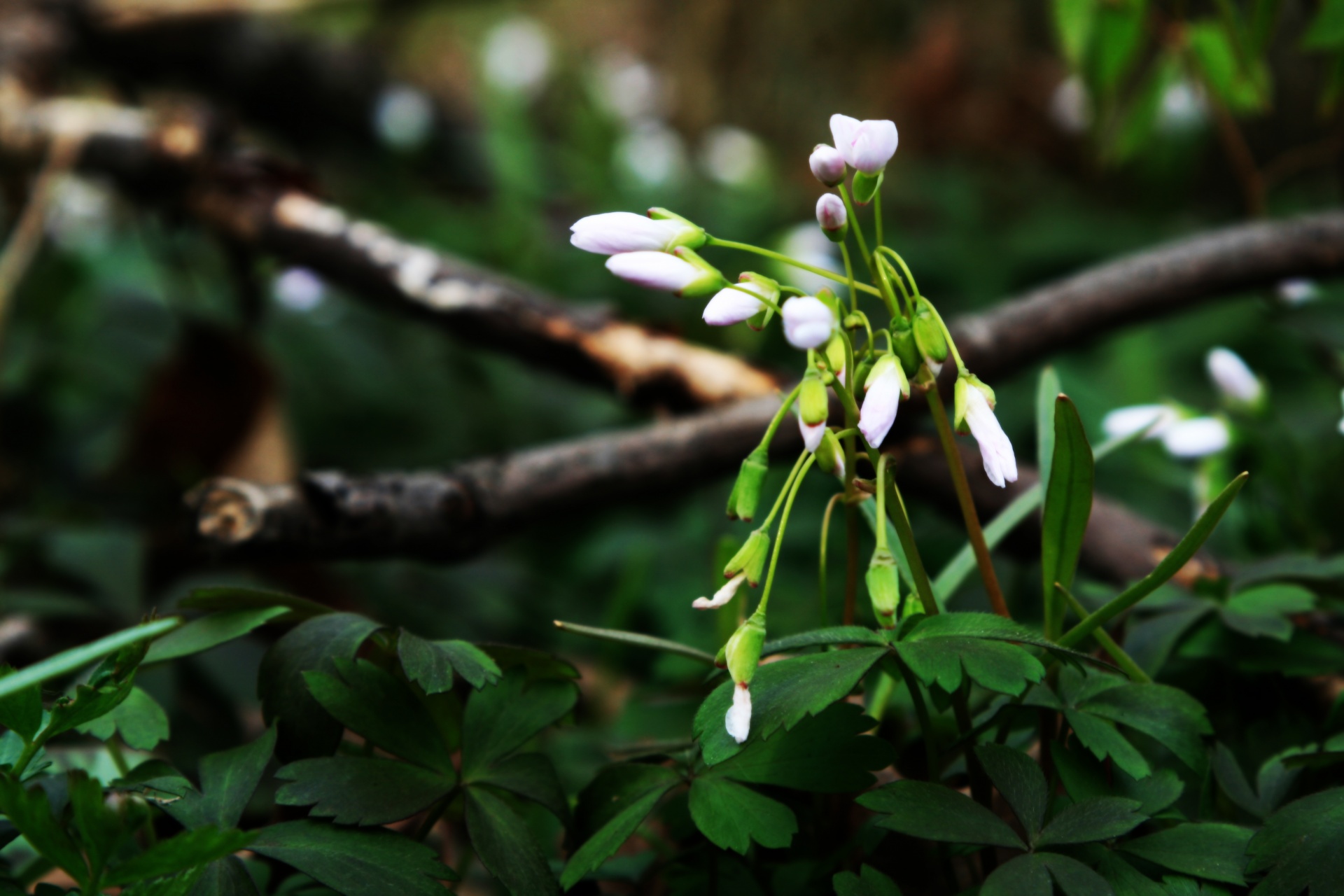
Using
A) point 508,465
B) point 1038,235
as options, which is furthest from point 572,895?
point 1038,235

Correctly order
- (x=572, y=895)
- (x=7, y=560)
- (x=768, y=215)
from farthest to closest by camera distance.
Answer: (x=768, y=215) → (x=7, y=560) → (x=572, y=895)

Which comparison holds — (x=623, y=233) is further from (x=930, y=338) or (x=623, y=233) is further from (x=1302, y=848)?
(x=1302, y=848)

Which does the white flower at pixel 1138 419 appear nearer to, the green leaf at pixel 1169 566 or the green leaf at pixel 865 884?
the green leaf at pixel 1169 566

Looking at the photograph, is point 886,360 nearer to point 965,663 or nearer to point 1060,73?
point 965,663

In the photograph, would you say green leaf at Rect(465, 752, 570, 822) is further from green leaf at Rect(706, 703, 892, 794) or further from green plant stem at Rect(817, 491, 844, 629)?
green plant stem at Rect(817, 491, 844, 629)

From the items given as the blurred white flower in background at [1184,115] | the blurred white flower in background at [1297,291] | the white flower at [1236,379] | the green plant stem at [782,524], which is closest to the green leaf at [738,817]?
the green plant stem at [782,524]

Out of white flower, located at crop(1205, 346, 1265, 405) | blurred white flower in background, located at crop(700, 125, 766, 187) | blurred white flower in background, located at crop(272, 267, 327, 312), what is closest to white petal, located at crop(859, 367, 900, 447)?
white flower, located at crop(1205, 346, 1265, 405)

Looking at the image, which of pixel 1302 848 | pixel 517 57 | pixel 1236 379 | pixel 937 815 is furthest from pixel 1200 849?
pixel 517 57
